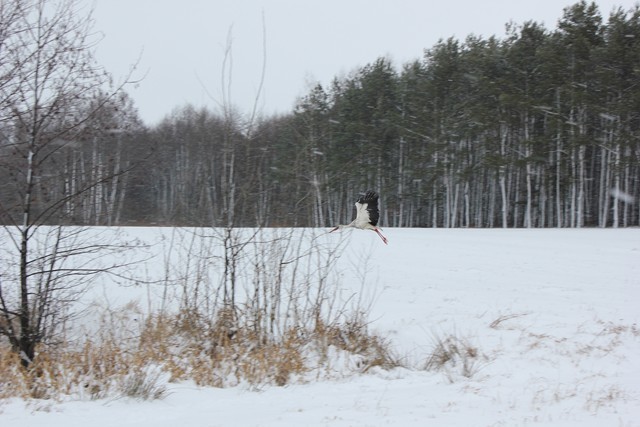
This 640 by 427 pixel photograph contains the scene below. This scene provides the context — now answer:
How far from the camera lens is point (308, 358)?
7090 mm

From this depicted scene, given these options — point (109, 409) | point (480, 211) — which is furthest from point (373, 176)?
point (109, 409)

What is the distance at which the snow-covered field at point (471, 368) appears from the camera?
179 inches

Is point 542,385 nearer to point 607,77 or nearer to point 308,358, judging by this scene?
point 308,358

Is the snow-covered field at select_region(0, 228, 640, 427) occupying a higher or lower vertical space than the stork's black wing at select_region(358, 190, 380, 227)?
lower

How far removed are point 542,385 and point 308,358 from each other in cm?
318

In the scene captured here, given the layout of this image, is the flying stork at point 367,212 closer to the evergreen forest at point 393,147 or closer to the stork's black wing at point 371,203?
the stork's black wing at point 371,203

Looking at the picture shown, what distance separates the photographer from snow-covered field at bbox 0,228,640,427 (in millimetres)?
4559

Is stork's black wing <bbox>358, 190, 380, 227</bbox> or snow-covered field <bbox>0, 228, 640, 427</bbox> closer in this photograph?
snow-covered field <bbox>0, 228, 640, 427</bbox>

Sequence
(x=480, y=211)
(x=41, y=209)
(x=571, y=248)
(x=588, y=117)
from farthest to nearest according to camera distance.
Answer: (x=480, y=211) < (x=588, y=117) < (x=571, y=248) < (x=41, y=209)

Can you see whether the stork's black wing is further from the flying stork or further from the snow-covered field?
the snow-covered field

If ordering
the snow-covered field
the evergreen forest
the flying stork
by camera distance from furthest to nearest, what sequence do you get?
the flying stork, the evergreen forest, the snow-covered field

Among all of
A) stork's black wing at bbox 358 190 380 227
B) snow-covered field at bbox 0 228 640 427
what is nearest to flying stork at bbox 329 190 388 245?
stork's black wing at bbox 358 190 380 227

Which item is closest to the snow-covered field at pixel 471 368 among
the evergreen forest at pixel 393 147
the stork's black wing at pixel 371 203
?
the stork's black wing at pixel 371 203

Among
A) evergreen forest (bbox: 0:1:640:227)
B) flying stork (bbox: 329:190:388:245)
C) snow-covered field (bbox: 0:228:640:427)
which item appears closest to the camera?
snow-covered field (bbox: 0:228:640:427)
